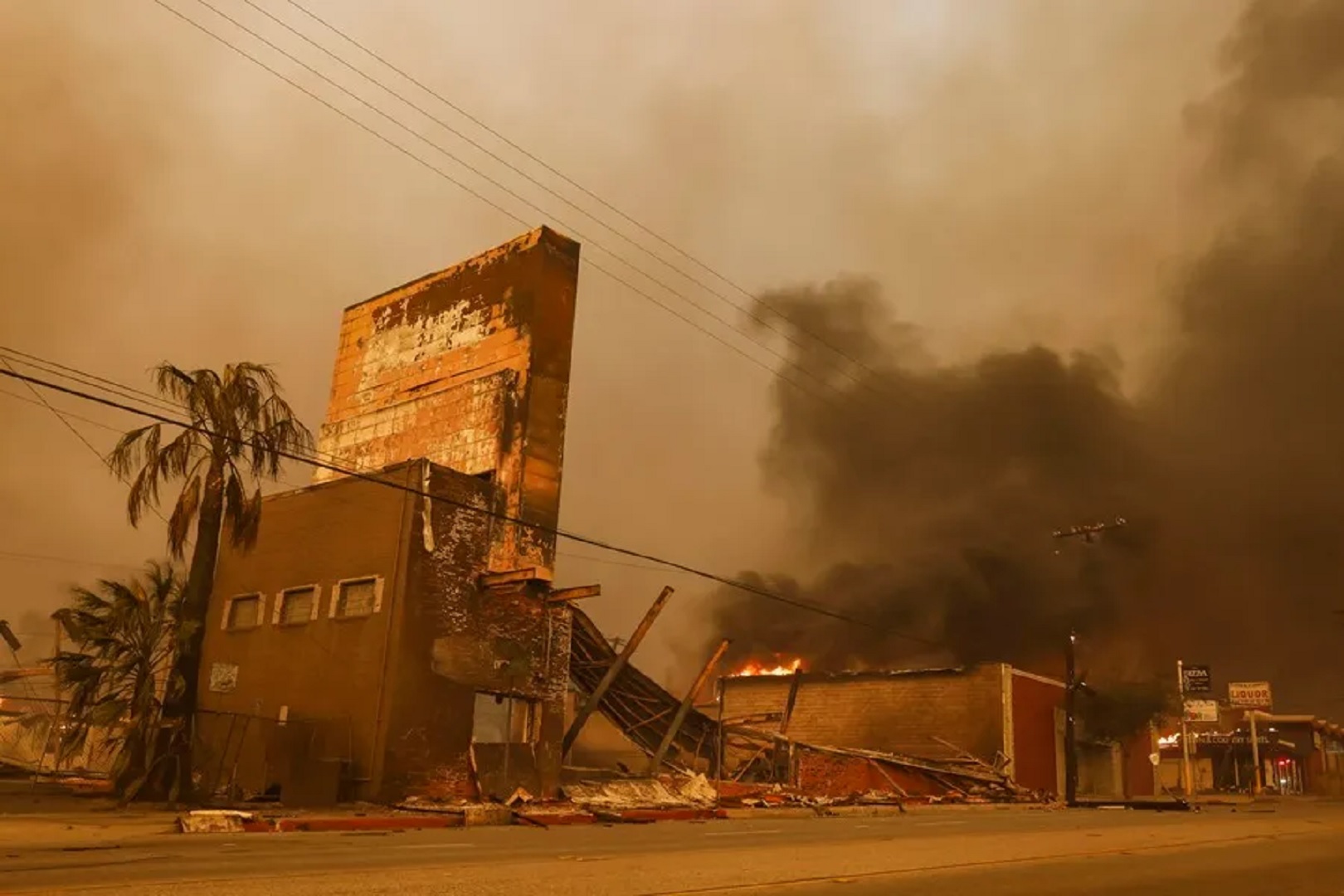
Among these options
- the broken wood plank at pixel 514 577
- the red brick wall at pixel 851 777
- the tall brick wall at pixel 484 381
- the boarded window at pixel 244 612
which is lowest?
the red brick wall at pixel 851 777

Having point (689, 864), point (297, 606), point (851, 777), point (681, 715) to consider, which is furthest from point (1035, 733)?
point (689, 864)

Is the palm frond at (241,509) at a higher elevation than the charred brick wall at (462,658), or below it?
higher

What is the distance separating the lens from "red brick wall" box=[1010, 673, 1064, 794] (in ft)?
135

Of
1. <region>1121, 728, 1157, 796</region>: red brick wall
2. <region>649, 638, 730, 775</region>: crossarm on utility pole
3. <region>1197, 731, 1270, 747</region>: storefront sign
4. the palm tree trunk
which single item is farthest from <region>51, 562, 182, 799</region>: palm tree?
<region>1197, 731, 1270, 747</region>: storefront sign

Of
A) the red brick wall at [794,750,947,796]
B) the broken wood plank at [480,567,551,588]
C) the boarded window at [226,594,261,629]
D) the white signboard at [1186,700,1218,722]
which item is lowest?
the red brick wall at [794,750,947,796]

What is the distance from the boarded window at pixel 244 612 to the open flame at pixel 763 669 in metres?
26.4

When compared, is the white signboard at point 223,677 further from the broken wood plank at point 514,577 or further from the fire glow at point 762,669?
the fire glow at point 762,669

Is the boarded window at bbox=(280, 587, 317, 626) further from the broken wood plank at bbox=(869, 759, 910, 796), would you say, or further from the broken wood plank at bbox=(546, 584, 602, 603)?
the broken wood plank at bbox=(869, 759, 910, 796)

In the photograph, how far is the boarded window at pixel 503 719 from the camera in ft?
79.5

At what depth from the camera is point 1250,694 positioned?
6488 cm

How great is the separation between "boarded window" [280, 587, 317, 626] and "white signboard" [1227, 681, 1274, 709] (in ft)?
198

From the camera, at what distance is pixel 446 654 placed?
2350 cm

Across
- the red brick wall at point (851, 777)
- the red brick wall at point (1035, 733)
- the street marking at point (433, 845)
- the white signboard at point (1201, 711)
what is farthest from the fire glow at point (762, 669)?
the street marking at point (433, 845)

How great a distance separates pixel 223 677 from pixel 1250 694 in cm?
6165
